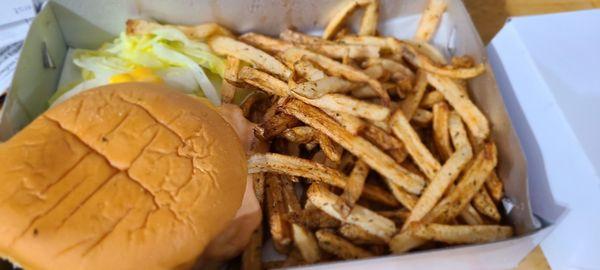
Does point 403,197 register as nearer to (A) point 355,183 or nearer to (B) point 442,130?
(A) point 355,183

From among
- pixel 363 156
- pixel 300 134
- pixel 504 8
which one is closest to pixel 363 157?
pixel 363 156

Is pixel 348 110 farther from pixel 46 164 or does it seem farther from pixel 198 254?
pixel 46 164

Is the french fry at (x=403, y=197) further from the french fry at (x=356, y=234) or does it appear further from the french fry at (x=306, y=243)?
the french fry at (x=306, y=243)

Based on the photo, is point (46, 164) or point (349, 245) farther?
point (349, 245)

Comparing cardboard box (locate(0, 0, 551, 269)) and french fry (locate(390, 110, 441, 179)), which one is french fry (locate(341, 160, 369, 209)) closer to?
french fry (locate(390, 110, 441, 179))

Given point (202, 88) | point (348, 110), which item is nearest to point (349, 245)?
point (348, 110)
